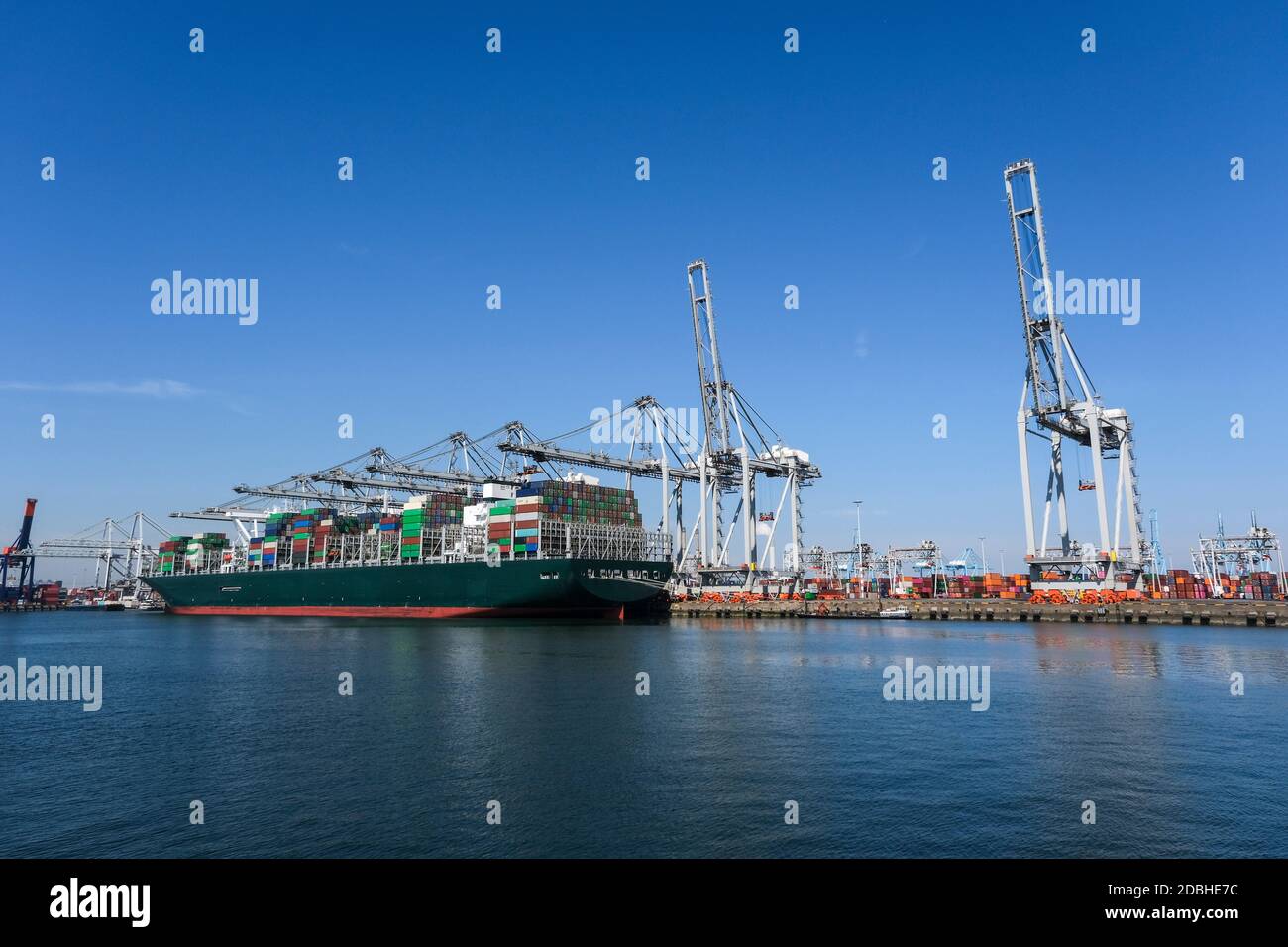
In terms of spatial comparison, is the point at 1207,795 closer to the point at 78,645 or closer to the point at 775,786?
the point at 775,786

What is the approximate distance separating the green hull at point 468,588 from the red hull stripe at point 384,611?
0.32 feet

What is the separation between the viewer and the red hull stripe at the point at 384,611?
7644 cm

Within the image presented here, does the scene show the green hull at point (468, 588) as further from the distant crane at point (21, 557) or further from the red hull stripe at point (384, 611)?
the distant crane at point (21, 557)

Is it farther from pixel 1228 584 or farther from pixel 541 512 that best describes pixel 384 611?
pixel 1228 584

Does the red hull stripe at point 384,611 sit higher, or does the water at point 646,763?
the water at point 646,763

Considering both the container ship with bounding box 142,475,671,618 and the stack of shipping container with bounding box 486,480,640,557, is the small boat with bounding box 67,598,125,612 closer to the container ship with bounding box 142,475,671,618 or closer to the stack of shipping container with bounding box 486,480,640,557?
the container ship with bounding box 142,475,671,618

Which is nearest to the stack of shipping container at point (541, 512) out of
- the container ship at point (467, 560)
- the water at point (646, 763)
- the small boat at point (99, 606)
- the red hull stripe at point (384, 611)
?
the container ship at point (467, 560)

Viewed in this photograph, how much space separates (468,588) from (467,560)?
305cm

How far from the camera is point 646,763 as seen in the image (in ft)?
67.4

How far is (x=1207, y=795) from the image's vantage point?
1738 centimetres

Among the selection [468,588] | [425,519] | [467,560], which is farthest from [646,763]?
[425,519]

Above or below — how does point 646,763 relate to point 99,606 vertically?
A: above
